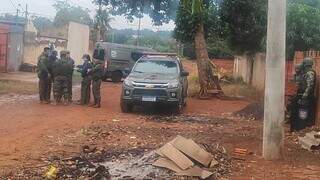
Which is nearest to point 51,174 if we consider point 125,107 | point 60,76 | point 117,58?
point 125,107

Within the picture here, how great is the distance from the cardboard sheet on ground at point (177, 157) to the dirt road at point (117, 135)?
63cm

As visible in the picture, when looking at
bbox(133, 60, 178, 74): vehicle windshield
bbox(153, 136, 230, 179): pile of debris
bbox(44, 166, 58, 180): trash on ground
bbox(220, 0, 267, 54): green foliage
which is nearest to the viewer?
bbox(44, 166, 58, 180): trash on ground

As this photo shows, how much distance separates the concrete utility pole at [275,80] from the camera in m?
9.02

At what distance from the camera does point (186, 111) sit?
1725cm

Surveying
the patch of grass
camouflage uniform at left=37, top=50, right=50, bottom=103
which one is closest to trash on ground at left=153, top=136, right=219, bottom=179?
camouflage uniform at left=37, top=50, right=50, bottom=103

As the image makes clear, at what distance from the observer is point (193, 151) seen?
8.30 metres

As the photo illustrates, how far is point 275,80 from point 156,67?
796 cm

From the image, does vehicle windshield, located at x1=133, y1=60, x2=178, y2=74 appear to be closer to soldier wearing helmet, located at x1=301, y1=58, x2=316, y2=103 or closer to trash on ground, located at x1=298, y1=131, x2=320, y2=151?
soldier wearing helmet, located at x1=301, y1=58, x2=316, y2=103

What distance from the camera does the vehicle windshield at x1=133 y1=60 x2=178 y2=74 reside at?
16.6 meters

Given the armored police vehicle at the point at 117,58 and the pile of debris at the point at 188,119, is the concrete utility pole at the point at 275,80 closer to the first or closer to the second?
the pile of debris at the point at 188,119

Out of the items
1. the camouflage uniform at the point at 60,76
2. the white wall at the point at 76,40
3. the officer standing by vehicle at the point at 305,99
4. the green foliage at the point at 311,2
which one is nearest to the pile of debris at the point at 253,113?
the officer standing by vehicle at the point at 305,99

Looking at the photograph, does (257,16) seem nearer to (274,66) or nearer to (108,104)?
(108,104)

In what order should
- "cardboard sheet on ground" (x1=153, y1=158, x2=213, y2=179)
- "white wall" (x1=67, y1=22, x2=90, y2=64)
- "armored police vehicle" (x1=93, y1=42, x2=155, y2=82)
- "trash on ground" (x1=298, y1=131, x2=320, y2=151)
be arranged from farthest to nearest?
"white wall" (x1=67, y1=22, x2=90, y2=64), "armored police vehicle" (x1=93, y1=42, x2=155, y2=82), "trash on ground" (x1=298, y1=131, x2=320, y2=151), "cardboard sheet on ground" (x1=153, y1=158, x2=213, y2=179)

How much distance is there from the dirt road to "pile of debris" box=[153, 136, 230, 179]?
0.41m
